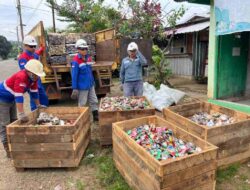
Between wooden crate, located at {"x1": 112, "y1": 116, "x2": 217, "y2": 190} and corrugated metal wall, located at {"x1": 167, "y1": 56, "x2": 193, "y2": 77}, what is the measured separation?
9.04 metres

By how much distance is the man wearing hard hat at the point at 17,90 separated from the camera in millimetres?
3262

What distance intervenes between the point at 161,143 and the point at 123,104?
164 centimetres

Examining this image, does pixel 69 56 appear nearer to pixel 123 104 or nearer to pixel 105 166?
pixel 123 104

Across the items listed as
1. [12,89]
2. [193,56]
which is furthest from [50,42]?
[193,56]

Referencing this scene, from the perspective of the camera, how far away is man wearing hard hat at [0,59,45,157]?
3.26m

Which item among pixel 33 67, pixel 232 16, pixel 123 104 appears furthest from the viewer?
pixel 232 16

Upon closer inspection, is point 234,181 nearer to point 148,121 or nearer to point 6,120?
point 148,121

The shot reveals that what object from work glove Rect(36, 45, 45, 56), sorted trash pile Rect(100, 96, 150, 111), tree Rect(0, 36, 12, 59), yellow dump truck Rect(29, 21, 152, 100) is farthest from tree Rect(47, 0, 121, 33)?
tree Rect(0, 36, 12, 59)

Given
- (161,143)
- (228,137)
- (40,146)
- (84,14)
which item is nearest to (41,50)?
(40,146)

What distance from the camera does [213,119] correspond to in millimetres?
3775

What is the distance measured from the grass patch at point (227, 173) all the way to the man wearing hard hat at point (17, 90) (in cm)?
278

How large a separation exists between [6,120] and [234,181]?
3.43 m

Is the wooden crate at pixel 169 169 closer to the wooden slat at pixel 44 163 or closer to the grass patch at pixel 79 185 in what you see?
the grass patch at pixel 79 185

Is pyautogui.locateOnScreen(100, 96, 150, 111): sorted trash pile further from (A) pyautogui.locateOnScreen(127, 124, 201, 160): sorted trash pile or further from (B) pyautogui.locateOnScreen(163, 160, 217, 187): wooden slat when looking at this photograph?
(B) pyautogui.locateOnScreen(163, 160, 217, 187): wooden slat
